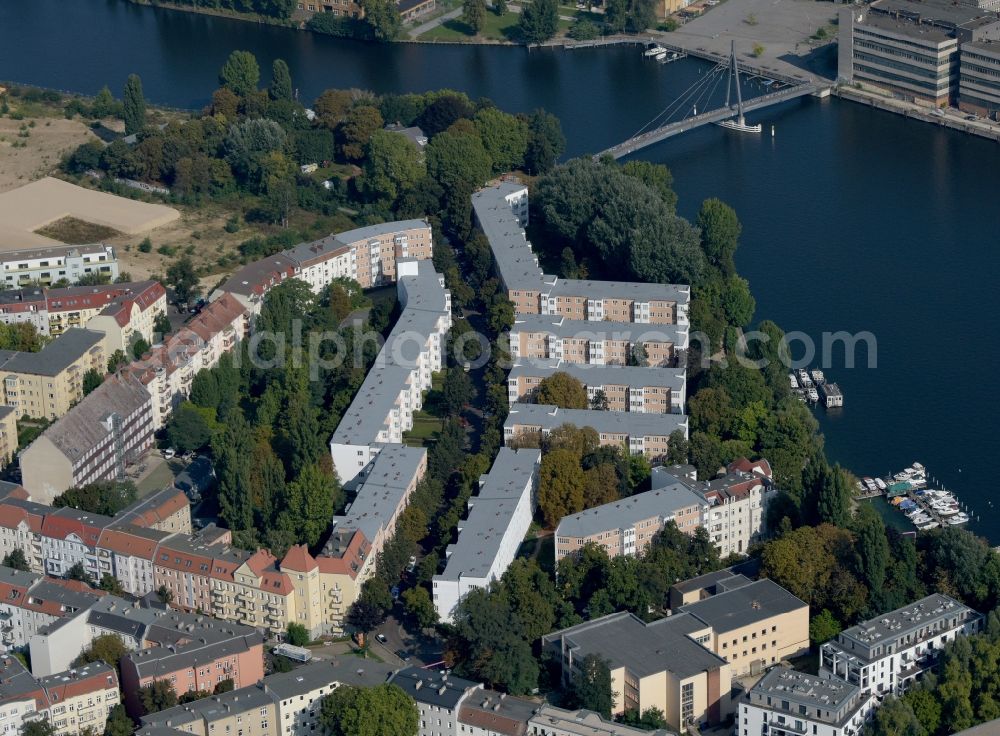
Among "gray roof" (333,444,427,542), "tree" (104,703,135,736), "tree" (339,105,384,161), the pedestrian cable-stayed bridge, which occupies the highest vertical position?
"tree" (339,105,384,161)

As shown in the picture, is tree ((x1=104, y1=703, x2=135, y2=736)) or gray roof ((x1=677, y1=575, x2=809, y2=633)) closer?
tree ((x1=104, y1=703, x2=135, y2=736))

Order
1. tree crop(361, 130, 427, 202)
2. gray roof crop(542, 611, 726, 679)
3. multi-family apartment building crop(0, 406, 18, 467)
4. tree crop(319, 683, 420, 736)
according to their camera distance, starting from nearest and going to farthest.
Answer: tree crop(319, 683, 420, 736), gray roof crop(542, 611, 726, 679), multi-family apartment building crop(0, 406, 18, 467), tree crop(361, 130, 427, 202)

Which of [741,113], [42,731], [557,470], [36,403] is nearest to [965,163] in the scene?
[741,113]

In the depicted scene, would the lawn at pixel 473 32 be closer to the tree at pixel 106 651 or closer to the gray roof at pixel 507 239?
the gray roof at pixel 507 239

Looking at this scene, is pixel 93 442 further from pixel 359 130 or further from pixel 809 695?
pixel 359 130

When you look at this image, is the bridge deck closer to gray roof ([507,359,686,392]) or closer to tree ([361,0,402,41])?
tree ([361,0,402,41])

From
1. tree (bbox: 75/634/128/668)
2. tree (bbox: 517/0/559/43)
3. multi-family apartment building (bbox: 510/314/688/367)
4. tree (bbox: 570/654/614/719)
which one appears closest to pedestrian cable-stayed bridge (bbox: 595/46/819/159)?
tree (bbox: 517/0/559/43)

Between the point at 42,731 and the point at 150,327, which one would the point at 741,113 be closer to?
the point at 150,327
